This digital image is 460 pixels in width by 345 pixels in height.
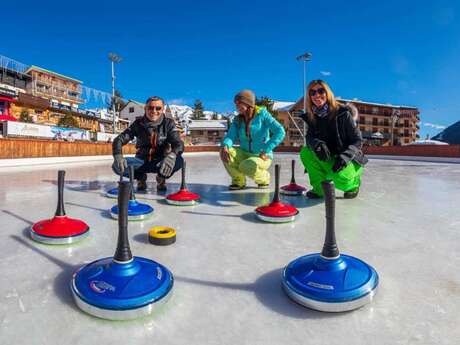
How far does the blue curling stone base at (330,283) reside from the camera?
1046 mm

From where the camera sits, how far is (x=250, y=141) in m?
3.82

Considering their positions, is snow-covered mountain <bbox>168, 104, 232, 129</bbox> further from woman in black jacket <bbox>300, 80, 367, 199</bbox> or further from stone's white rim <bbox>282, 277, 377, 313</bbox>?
stone's white rim <bbox>282, 277, 377, 313</bbox>

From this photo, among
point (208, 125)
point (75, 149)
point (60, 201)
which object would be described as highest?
point (208, 125)

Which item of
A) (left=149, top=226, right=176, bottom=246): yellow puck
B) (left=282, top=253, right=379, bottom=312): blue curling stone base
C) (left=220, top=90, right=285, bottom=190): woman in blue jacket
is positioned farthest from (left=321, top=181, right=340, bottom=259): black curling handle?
(left=220, top=90, right=285, bottom=190): woman in blue jacket

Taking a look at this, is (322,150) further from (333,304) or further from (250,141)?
(333,304)

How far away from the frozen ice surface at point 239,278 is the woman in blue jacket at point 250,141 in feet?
3.21

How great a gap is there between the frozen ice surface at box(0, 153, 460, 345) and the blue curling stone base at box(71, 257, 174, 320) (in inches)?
1.6

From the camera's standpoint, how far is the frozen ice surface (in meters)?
0.95

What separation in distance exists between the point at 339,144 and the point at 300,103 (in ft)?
141

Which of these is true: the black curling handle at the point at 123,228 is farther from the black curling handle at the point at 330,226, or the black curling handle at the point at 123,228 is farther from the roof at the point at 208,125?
the roof at the point at 208,125

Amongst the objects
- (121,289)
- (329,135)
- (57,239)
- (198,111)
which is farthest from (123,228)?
(198,111)

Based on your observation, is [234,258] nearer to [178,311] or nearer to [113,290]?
[178,311]

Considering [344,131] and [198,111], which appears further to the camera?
[198,111]

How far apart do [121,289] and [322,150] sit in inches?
87.4
